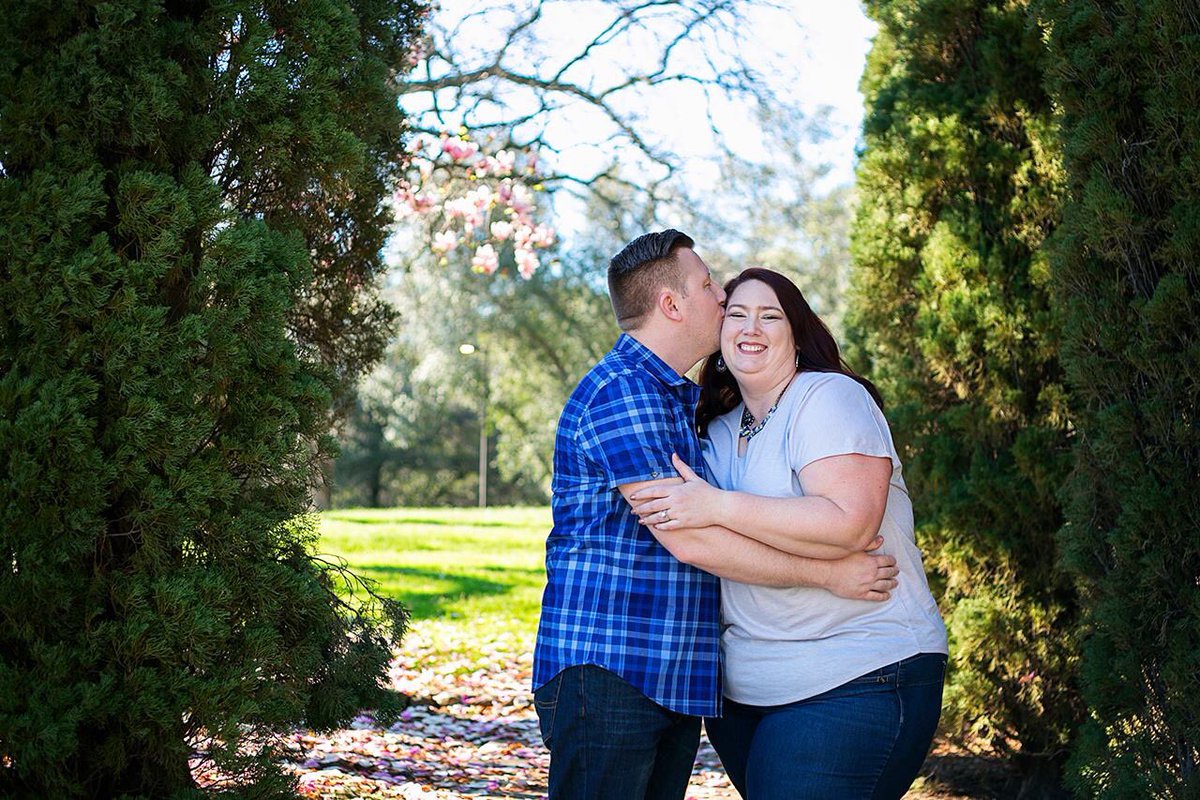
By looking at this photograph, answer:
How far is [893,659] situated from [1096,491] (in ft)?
5.09

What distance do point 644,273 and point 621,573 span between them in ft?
2.80

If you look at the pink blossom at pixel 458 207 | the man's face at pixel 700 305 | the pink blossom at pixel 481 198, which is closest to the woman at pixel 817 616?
the man's face at pixel 700 305

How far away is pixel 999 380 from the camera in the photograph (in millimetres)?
5266

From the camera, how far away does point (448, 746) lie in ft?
20.0

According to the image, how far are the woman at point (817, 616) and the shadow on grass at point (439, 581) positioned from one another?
7620mm

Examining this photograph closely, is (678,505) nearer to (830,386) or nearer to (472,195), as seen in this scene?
(830,386)

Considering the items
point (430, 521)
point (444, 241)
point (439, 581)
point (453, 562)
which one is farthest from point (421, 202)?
point (430, 521)

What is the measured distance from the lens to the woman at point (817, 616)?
2645mm

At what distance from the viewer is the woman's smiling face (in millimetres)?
2990

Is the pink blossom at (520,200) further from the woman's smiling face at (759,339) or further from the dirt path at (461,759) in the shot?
the woman's smiling face at (759,339)

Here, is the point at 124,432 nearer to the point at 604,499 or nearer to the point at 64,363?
the point at 64,363

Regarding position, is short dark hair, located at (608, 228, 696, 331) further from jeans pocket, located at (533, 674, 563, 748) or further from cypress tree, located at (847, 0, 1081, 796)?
cypress tree, located at (847, 0, 1081, 796)

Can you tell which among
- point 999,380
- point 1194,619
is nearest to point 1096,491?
point 1194,619

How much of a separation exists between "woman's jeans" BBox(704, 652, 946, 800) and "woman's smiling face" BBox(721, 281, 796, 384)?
84 centimetres
